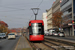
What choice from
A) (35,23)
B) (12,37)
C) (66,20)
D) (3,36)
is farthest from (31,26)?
(66,20)

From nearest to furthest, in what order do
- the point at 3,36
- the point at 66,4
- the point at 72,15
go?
the point at 3,36, the point at 72,15, the point at 66,4

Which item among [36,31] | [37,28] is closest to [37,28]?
[37,28]

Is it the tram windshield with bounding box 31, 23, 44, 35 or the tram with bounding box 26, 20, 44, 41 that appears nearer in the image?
the tram with bounding box 26, 20, 44, 41

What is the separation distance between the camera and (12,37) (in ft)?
136

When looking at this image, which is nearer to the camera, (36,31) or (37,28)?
(36,31)

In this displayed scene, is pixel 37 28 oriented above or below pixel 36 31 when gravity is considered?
above

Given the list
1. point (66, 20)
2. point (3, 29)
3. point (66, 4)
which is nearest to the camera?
point (66, 20)

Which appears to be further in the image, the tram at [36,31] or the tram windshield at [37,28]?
the tram windshield at [37,28]

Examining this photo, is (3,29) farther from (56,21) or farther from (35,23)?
(35,23)

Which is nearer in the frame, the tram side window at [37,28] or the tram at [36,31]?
the tram at [36,31]

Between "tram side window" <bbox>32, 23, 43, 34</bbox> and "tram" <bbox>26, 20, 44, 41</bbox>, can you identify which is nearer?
"tram" <bbox>26, 20, 44, 41</bbox>

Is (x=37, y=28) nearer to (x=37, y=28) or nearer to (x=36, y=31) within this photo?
(x=37, y=28)

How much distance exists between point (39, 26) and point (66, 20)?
40920 millimetres

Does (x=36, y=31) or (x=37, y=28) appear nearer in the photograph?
(x=36, y=31)
